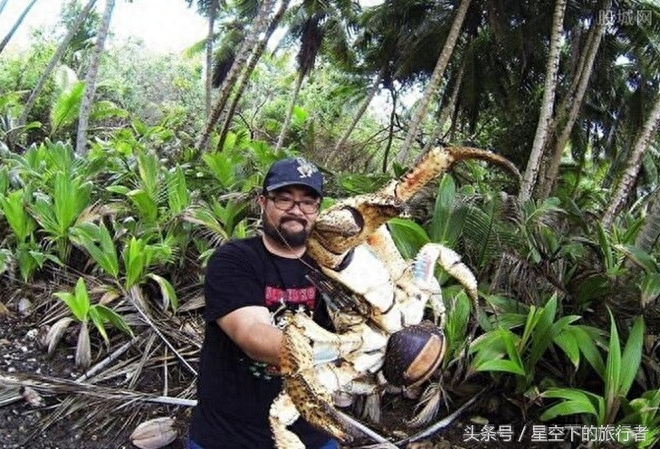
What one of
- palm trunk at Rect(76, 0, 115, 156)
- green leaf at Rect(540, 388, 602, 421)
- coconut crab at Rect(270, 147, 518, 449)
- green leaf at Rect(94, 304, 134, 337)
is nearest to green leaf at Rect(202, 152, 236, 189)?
green leaf at Rect(94, 304, 134, 337)

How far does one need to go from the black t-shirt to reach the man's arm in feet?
0.50

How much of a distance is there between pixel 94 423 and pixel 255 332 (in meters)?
2.58

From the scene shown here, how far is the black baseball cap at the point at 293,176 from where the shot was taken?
5.65ft

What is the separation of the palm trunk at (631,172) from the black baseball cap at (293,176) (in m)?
4.75

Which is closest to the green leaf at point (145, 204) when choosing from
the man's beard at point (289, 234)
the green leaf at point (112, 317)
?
the green leaf at point (112, 317)

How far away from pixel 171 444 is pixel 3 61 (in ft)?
59.0

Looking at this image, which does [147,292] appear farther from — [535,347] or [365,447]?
[535,347]

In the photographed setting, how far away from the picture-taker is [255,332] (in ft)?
5.00

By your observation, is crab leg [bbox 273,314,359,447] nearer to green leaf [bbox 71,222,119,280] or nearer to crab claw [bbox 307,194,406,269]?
crab claw [bbox 307,194,406,269]

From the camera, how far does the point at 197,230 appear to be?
522 centimetres

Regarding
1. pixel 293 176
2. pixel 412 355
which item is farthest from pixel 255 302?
pixel 412 355

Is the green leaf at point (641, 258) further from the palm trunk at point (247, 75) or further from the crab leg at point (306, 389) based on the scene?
the palm trunk at point (247, 75)

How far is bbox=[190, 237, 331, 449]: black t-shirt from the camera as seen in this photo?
6.25 ft

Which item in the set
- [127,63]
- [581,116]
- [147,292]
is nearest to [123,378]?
[147,292]
